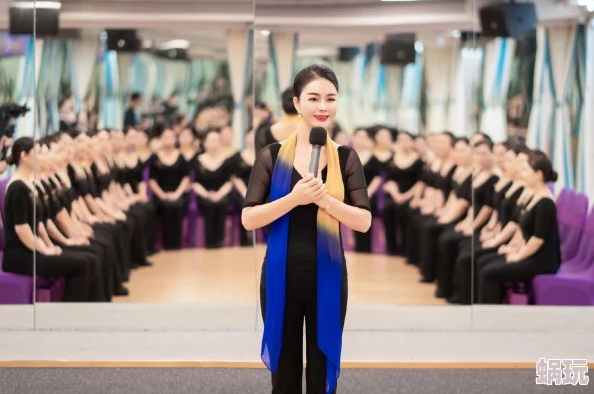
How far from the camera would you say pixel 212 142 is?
555 centimetres

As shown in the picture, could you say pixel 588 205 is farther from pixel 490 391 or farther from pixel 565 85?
pixel 490 391

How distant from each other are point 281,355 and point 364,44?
2.83 m

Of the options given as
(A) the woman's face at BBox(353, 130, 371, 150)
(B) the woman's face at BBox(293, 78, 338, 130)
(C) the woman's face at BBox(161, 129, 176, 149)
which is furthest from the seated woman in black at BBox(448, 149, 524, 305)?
(B) the woman's face at BBox(293, 78, 338, 130)

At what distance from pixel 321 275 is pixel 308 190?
318 mm

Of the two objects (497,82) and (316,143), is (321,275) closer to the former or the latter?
(316,143)

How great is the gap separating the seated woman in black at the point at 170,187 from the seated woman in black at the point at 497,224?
1.78 metres

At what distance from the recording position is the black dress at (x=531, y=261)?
5555 millimetres

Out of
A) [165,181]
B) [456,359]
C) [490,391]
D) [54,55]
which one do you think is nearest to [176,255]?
[165,181]

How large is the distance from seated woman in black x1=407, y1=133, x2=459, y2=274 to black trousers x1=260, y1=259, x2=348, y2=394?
2530 mm

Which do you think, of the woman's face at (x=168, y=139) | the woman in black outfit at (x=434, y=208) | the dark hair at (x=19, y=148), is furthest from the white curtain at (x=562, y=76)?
the dark hair at (x=19, y=148)

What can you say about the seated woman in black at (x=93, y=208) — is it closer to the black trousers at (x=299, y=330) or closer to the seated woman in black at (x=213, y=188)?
the seated woman in black at (x=213, y=188)

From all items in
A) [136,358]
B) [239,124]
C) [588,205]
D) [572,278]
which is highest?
[239,124]

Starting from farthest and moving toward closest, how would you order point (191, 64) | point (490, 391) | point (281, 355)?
point (191, 64), point (490, 391), point (281, 355)

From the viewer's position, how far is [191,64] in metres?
5.48
